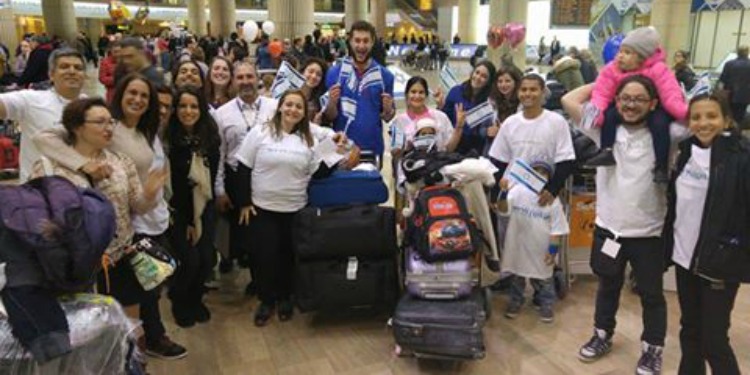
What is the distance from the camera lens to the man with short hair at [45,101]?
2895 millimetres

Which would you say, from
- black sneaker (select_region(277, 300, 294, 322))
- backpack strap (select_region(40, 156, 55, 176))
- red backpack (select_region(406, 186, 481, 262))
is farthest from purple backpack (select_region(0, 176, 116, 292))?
black sneaker (select_region(277, 300, 294, 322))

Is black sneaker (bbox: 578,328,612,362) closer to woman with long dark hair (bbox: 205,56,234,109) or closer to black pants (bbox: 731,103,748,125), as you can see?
woman with long dark hair (bbox: 205,56,234,109)

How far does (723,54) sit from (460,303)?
771 inches

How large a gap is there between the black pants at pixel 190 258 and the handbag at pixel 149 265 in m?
0.53

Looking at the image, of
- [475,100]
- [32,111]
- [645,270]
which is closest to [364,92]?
[475,100]

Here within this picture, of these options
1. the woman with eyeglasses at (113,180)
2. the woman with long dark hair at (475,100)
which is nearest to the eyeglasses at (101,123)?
the woman with eyeglasses at (113,180)

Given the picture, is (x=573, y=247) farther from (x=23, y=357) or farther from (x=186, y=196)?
(x=23, y=357)

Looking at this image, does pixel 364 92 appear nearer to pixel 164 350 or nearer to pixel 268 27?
pixel 164 350

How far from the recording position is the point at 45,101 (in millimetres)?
2947

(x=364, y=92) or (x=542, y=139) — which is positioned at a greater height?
(x=364, y=92)

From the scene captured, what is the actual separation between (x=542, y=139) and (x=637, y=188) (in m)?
0.79

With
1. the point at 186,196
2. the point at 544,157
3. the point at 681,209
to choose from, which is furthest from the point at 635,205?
the point at 186,196

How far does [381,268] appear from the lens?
3469 millimetres

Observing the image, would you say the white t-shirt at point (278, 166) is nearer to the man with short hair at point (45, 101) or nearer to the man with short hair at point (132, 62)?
the man with short hair at point (132, 62)
